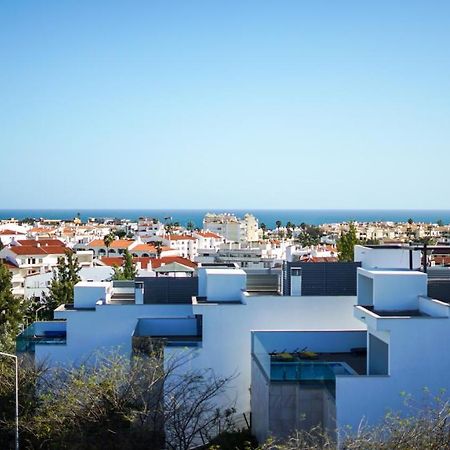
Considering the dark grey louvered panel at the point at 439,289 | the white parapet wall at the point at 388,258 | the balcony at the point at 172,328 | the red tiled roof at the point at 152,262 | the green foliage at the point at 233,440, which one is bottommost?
the green foliage at the point at 233,440

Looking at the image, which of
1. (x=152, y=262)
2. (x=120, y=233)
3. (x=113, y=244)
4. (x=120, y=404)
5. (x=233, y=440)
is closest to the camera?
(x=120, y=404)

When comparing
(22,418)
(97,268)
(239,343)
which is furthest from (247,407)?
(97,268)

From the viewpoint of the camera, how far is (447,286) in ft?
72.2

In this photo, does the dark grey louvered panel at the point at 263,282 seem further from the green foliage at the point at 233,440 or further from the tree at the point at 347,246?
the tree at the point at 347,246

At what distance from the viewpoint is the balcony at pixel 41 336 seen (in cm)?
2394

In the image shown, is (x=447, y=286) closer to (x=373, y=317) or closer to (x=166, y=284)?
(x=373, y=317)

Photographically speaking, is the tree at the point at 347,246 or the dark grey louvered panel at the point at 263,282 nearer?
the dark grey louvered panel at the point at 263,282

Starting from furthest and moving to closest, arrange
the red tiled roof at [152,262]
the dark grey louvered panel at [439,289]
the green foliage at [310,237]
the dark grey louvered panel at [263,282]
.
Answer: the green foliage at [310,237] → the red tiled roof at [152,262] → the dark grey louvered panel at [263,282] → the dark grey louvered panel at [439,289]

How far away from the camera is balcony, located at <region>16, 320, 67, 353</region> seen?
23938mm

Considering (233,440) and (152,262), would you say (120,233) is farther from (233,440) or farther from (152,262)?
(233,440)

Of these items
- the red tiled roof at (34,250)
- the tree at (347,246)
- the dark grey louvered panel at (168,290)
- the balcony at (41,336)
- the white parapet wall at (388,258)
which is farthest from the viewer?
the red tiled roof at (34,250)

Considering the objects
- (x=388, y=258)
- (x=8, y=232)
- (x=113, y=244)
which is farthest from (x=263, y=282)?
(x=8, y=232)

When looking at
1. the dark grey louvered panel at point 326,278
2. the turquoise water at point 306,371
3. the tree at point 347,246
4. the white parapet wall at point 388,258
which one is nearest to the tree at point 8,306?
the tree at point 347,246

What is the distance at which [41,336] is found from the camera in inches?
1007
